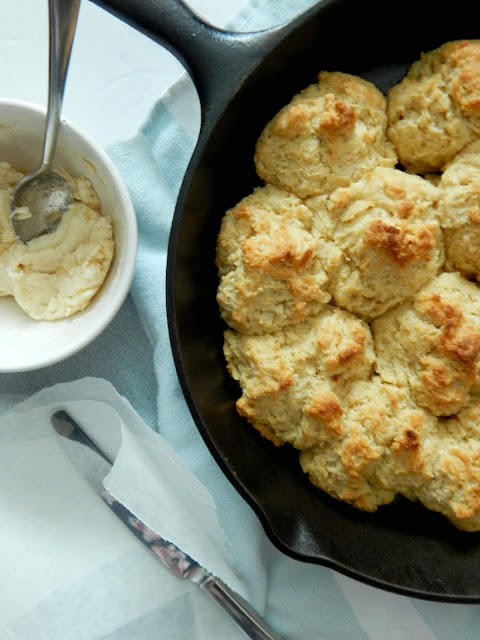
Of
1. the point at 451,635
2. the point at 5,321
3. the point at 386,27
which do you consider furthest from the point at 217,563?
the point at 386,27

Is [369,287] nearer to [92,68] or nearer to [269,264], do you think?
[269,264]

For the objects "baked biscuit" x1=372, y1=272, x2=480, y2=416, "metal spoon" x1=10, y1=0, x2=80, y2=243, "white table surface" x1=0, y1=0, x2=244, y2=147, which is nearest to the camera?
"baked biscuit" x1=372, y1=272, x2=480, y2=416

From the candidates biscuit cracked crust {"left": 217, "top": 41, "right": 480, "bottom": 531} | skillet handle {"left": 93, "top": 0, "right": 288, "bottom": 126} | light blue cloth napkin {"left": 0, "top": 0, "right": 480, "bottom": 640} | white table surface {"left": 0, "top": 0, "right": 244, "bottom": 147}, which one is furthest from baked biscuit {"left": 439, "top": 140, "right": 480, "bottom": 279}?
white table surface {"left": 0, "top": 0, "right": 244, "bottom": 147}

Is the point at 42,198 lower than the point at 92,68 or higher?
lower

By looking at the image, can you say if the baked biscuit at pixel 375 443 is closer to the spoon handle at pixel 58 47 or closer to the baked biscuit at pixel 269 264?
the baked biscuit at pixel 269 264

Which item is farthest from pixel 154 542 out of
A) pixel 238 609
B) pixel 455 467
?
pixel 455 467

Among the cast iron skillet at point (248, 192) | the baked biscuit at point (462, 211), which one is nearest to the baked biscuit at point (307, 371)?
the cast iron skillet at point (248, 192)

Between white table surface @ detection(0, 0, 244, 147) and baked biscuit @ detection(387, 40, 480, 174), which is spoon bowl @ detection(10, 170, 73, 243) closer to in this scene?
white table surface @ detection(0, 0, 244, 147)
